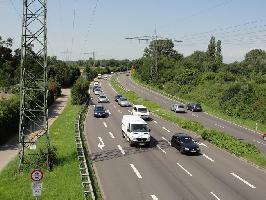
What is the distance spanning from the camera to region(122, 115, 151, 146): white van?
37.6 m

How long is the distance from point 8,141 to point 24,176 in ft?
53.2

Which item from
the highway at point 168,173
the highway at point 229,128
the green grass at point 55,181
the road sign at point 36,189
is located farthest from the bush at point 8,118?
the road sign at point 36,189

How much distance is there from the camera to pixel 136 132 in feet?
125

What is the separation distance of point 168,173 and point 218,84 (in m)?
57.6

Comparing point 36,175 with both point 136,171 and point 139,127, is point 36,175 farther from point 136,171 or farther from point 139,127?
point 139,127

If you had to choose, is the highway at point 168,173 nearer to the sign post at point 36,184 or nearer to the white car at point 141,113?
the sign post at point 36,184

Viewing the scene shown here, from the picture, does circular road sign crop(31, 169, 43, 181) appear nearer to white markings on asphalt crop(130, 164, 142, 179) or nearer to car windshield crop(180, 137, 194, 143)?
white markings on asphalt crop(130, 164, 142, 179)

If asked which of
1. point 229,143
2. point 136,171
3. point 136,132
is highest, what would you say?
point 136,132

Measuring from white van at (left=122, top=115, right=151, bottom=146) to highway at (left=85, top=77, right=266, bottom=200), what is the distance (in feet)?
2.29

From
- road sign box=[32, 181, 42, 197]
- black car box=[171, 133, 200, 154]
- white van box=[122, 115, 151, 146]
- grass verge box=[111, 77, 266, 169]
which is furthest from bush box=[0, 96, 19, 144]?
road sign box=[32, 181, 42, 197]

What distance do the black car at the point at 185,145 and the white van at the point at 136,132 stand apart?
2646 mm

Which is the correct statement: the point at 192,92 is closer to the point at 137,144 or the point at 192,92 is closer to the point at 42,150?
the point at 137,144

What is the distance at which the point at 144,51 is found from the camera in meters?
188

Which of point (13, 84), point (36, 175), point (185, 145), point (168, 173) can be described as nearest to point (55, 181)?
point (36, 175)
